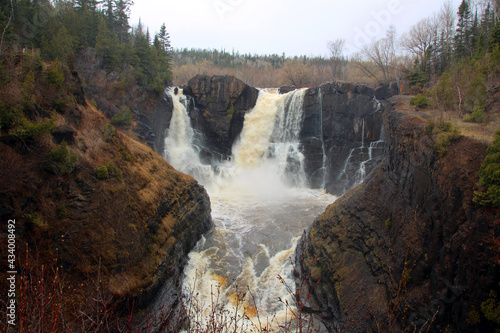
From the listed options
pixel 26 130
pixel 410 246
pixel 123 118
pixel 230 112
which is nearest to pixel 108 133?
pixel 26 130

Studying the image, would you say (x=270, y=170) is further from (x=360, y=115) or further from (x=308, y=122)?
(x=360, y=115)

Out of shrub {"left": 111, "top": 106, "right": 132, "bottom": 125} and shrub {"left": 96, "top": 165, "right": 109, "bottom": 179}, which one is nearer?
shrub {"left": 96, "top": 165, "right": 109, "bottom": 179}

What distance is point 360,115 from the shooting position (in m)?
32.2

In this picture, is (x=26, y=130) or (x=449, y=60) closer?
(x=26, y=130)

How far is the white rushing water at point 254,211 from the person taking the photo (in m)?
12.1

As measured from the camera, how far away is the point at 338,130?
3284cm

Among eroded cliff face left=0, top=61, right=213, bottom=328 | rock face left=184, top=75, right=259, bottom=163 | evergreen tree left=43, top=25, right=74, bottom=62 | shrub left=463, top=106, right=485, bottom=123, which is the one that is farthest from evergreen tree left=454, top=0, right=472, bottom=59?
evergreen tree left=43, top=25, right=74, bottom=62

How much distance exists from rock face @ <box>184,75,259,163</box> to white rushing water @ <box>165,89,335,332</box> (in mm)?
1308

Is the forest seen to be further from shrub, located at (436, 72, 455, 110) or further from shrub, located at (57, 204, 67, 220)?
shrub, located at (57, 204, 67, 220)

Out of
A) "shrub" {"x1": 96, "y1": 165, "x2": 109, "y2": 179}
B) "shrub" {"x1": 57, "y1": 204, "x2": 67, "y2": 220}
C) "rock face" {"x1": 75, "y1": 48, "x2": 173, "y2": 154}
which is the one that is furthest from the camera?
"rock face" {"x1": 75, "y1": 48, "x2": 173, "y2": 154}

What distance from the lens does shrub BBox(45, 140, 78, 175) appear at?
9914 millimetres

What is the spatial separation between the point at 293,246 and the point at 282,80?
4935 cm

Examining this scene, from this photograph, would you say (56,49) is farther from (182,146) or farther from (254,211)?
(254,211)

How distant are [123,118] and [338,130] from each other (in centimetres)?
2387
